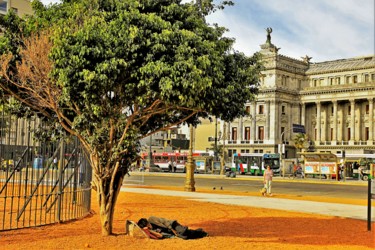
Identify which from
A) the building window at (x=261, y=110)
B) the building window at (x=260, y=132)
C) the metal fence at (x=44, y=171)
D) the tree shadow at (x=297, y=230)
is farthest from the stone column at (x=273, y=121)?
the metal fence at (x=44, y=171)

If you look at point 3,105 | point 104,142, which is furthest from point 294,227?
point 3,105

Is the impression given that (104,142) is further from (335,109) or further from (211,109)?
(335,109)

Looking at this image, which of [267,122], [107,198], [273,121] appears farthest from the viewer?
[267,122]

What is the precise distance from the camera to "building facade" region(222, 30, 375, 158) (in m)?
86.0

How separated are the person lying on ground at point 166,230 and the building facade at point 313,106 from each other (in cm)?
7764

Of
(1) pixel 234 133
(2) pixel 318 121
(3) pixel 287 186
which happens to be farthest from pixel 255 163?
(1) pixel 234 133

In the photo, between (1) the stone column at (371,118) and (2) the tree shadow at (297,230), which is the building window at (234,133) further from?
(2) the tree shadow at (297,230)

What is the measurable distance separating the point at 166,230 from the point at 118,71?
4.01 m

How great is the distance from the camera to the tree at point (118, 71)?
8969 millimetres

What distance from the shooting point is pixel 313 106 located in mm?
93500

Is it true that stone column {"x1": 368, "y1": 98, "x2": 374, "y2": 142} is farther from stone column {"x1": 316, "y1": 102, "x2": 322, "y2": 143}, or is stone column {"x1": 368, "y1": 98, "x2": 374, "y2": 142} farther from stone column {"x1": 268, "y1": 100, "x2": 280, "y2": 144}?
stone column {"x1": 268, "y1": 100, "x2": 280, "y2": 144}

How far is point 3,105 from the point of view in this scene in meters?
11.6

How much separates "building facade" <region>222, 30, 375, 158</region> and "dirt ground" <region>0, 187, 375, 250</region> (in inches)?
2860

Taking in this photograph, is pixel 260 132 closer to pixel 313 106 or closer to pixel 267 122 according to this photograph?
pixel 267 122
